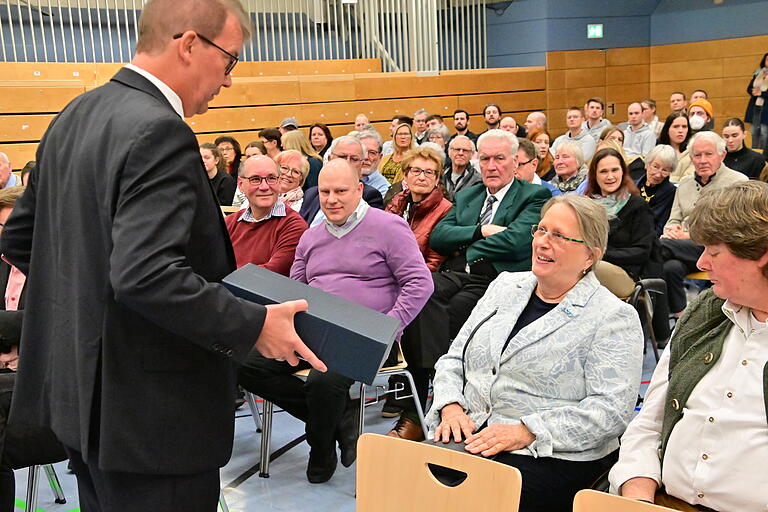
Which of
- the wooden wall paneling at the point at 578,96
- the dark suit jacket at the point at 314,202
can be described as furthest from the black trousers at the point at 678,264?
the wooden wall paneling at the point at 578,96

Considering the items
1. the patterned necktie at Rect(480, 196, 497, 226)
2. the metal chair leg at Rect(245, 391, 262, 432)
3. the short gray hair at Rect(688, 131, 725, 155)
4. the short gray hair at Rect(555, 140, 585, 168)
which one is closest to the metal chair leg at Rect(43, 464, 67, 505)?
the metal chair leg at Rect(245, 391, 262, 432)

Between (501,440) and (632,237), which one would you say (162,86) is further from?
(632,237)

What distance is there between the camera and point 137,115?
131cm

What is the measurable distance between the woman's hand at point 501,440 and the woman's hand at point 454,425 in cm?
7

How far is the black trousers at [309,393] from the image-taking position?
3098 mm

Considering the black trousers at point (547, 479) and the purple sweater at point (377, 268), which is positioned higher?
the purple sweater at point (377, 268)

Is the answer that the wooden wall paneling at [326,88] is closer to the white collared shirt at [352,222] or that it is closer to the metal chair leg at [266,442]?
the white collared shirt at [352,222]

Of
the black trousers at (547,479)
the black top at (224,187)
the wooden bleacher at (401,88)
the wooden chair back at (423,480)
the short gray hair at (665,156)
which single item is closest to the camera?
the wooden chair back at (423,480)

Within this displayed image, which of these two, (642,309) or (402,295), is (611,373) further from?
(642,309)

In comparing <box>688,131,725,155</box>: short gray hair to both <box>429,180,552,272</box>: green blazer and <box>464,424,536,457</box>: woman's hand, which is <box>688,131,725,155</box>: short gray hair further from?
<box>464,424,536,457</box>: woman's hand

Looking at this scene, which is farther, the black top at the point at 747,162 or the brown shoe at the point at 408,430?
the black top at the point at 747,162

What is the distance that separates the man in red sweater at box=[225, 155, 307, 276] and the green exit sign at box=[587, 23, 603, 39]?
10044mm

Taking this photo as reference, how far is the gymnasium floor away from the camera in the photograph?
295 cm

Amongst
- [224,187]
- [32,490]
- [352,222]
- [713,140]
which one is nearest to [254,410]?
[352,222]
